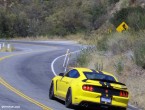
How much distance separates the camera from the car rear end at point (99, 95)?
13734 millimetres

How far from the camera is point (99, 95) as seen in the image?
1377 cm

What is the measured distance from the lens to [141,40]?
22.3 m

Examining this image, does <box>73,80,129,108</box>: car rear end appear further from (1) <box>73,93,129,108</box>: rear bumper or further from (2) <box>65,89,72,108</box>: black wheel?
(2) <box>65,89,72,108</box>: black wheel

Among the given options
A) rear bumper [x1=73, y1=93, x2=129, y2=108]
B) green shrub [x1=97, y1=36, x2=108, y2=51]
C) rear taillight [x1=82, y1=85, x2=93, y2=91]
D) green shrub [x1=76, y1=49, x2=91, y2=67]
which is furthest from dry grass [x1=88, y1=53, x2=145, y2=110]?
rear taillight [x1=82, y1=85, x2=93, y2=91]

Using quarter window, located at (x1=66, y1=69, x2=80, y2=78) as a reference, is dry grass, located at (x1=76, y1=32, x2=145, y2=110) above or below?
below

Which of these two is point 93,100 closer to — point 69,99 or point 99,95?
point 99,95

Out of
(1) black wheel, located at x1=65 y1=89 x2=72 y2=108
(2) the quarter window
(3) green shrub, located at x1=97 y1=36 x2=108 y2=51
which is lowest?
(1) black wheel, located at x1=65 y1=89 x2=72 y2=108

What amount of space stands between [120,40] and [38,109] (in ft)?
49.0

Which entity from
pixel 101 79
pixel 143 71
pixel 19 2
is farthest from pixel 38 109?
pixel 19 2

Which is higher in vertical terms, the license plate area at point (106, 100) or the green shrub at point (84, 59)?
the license plate area at point (106, 100)

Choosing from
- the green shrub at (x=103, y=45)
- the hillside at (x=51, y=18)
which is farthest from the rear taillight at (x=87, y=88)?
the hillside at (x=51, y=18)

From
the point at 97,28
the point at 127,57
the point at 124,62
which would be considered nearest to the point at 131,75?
the point at 124,62

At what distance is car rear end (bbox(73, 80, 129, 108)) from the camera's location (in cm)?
1373

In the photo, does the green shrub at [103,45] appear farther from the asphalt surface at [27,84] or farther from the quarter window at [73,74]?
the quarter window at [73,74]
